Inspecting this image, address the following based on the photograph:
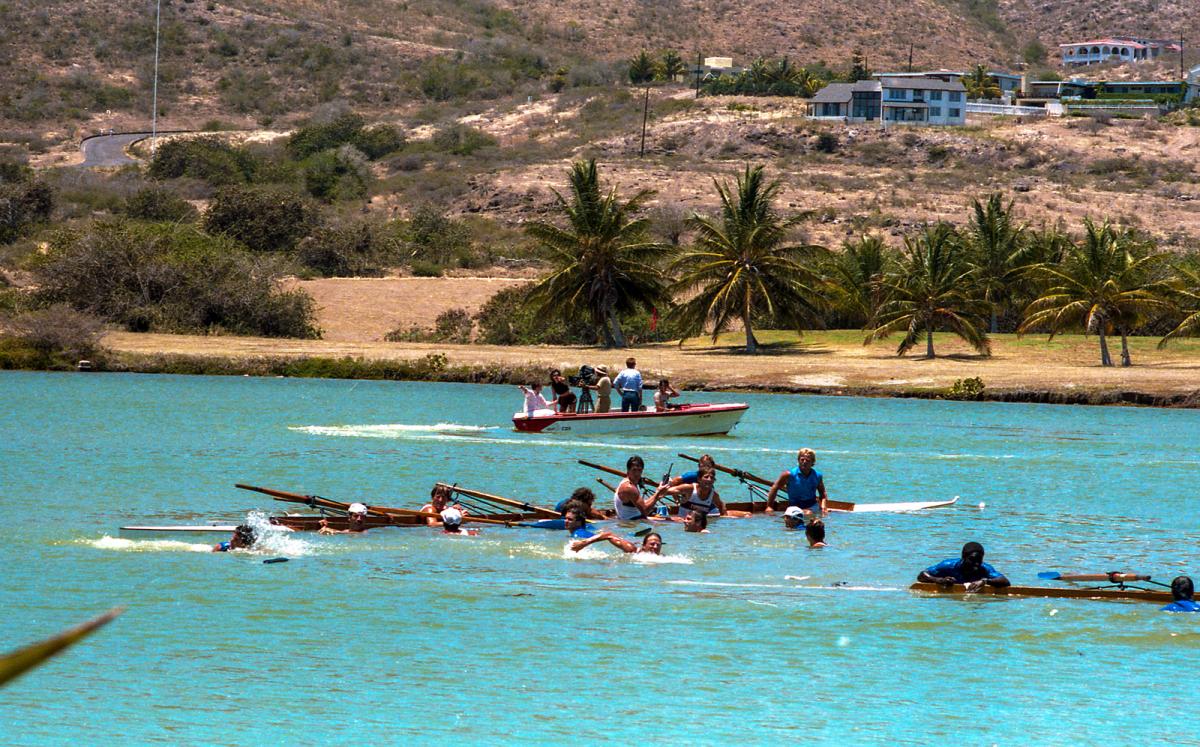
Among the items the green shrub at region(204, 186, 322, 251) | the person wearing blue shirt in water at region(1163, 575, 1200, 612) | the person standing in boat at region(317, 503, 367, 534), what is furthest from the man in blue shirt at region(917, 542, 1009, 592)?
the green shrub at region(204, 186, 322, 251)

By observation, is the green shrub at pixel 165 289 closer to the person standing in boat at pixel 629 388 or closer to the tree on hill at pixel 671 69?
the person standing in boat at pixel 629 388

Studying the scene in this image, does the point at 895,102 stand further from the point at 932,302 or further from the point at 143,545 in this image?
the point at 143,545

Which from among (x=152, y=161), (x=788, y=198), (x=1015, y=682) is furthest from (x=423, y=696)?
(x=152, y=161)

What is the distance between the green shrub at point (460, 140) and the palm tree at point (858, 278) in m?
54.4

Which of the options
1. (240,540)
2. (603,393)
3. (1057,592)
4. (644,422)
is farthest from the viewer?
(603,393)

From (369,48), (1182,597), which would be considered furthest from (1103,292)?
(369,48)

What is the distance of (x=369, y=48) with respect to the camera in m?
154

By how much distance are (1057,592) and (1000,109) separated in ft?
416

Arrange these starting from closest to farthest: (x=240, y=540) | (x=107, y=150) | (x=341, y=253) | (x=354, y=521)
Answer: (x=240, y=540) → (x=354, y=521) → (x=341, y=253) → (x=107, y=150)

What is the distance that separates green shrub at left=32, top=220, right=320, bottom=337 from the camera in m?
63.7

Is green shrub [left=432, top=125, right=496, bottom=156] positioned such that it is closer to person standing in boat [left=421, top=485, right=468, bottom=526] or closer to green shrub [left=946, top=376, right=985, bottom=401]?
green shrub [left=946, top=376, right=985, bottom=401]

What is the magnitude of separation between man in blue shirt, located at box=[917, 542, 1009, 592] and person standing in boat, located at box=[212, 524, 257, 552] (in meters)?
8.40

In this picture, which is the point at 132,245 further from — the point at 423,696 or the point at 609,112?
the point at 609,112

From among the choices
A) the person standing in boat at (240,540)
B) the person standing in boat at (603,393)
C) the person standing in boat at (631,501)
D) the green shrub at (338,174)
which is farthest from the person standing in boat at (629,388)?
the green shrub at (338,174)
